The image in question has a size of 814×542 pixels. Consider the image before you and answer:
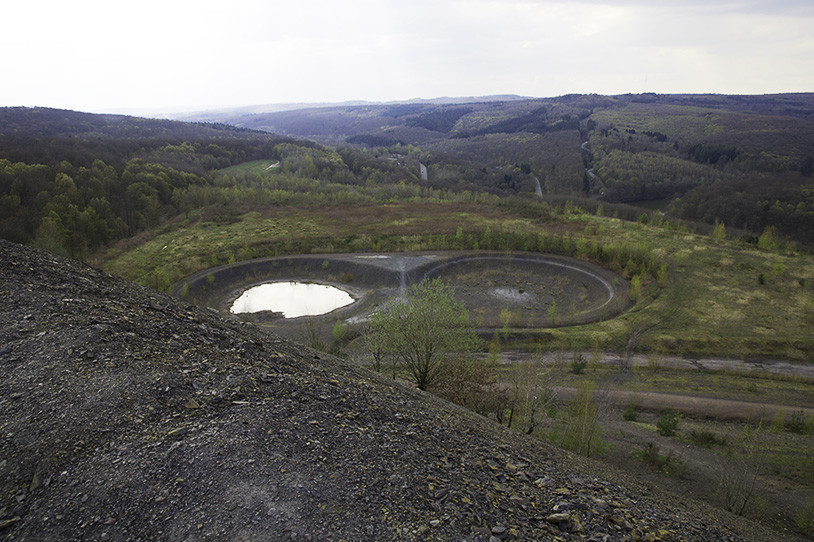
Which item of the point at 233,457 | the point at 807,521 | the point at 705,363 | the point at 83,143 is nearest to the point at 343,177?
the point at 83,143

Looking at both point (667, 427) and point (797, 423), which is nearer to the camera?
point (667, 427)

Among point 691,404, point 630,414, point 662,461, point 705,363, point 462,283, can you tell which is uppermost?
point 662,461

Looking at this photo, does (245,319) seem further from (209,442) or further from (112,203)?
(112,203)

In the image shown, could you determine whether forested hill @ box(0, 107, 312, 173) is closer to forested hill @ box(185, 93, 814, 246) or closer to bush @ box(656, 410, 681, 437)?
bush @ box(656, 410, 681, 437)

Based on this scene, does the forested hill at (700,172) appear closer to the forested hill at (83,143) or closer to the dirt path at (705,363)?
the dirt path at (705,363)

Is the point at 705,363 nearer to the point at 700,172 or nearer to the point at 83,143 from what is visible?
the point at 700,172

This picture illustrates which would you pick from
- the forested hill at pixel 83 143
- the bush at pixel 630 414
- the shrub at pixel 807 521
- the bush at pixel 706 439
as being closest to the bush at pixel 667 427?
the bush at pixel 706 439

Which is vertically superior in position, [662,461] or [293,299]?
[662,461]

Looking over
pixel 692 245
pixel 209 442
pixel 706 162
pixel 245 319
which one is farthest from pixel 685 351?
pixel 706 162

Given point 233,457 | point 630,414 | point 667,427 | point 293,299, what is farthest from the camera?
point 293,299
